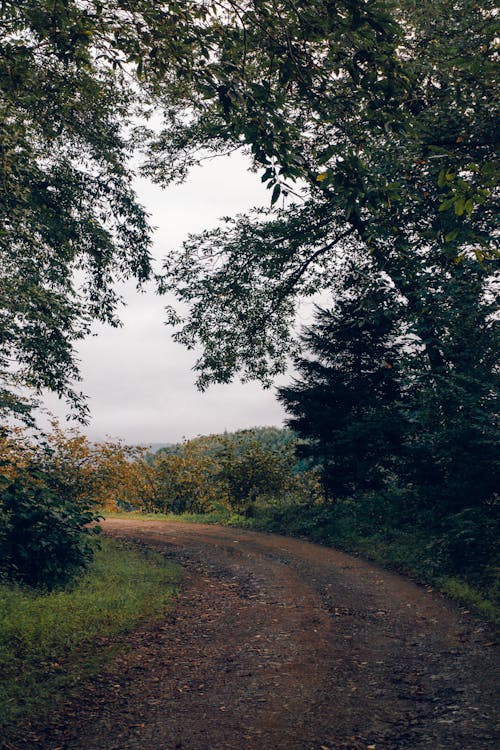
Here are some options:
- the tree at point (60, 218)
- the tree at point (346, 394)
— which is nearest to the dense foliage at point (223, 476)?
the tree at point (346, 394)

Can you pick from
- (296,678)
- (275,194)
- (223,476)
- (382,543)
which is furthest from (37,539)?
(223,476)

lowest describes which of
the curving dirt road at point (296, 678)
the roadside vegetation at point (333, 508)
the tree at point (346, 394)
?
the curving dirt road at point (296, 678)

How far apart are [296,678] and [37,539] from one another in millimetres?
5051

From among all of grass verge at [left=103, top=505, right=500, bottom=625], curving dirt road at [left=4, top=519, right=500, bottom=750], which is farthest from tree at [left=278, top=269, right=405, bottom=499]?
curving dirt road at [left=4, top=519, right=500, bottom=750]

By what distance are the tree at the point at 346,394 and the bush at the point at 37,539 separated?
9.04 m

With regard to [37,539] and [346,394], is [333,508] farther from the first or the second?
[37,539]

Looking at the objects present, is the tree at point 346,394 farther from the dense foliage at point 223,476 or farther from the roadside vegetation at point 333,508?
the dense foliage at point 223,476

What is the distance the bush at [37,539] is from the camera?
8.70 meters

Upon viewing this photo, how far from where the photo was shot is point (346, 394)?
17062 mm

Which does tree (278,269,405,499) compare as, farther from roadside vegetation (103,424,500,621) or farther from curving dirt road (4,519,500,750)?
curving dirt road (4,519,500,750)

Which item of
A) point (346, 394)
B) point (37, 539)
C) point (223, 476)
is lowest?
point (37, 539)

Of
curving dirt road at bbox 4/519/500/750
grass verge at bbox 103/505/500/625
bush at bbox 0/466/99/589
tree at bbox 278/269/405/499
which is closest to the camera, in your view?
curving dirt road at bbox 4/519/500/750

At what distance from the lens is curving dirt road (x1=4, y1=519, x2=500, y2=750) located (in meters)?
4.56

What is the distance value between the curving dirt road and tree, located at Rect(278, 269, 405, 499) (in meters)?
6.78
